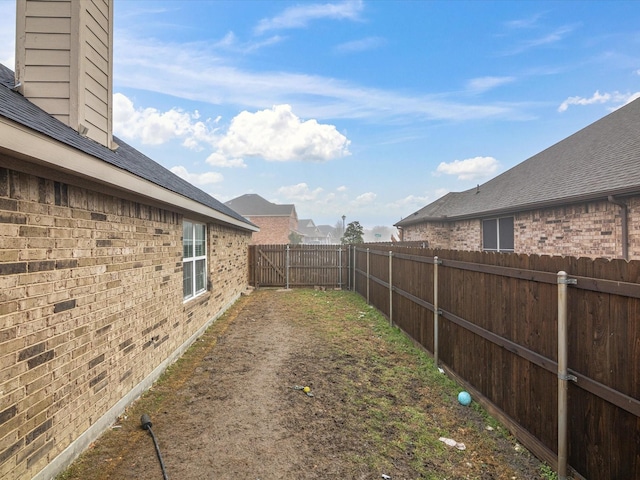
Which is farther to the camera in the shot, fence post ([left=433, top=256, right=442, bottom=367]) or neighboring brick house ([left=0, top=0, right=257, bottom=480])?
fence post ([left=433, top=256, right=442, bottom=367])

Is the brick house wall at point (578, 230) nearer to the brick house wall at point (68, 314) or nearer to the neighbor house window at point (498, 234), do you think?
the neighbor house window at point (498, 234)

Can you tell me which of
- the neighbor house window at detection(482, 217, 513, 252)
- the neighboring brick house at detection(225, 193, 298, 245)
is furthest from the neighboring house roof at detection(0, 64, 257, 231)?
the neighboring brick house at detection(225, 193, 298, 245)

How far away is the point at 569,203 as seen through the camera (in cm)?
866

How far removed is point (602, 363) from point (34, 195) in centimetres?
447

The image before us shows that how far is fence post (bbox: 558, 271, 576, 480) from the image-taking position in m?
2.59

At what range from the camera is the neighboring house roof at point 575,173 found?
26.3 feet

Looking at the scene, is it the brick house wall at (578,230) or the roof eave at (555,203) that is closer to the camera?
the roof eave at (555,203)

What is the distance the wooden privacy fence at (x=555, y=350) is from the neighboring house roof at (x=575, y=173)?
564cm

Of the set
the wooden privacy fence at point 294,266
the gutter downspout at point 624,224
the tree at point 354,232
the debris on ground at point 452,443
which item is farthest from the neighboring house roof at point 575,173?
the tree at point 354,232

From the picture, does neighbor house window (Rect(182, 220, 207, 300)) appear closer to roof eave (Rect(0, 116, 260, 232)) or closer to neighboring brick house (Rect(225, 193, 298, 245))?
roof eave (Rect(0, 116, 260, 232))

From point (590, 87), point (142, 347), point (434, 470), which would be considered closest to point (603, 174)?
point (590, 87)

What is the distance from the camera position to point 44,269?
8.55ft

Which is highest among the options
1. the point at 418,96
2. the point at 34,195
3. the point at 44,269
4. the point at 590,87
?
the point at 418,96

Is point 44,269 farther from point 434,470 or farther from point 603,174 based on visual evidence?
point 603,174
